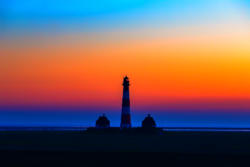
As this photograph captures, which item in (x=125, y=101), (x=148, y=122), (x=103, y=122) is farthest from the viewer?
(x=103, y=122)

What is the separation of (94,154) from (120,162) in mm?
2974

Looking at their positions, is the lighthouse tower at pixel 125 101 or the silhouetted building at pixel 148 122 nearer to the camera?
Result: the lighthouse tower at pixel 125 101

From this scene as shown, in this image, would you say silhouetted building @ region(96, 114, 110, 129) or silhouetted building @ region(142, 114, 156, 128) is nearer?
silhouetted building @ region(142, 114, 156, 128)

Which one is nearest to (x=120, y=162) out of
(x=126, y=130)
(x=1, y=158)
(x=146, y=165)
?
(x=146, y=165)

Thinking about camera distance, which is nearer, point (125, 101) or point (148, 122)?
point (125, 101)

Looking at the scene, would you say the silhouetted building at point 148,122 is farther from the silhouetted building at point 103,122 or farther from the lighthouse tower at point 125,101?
the silhouetted building at point 103,122

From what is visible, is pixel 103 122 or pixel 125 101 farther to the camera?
pixel 103 122

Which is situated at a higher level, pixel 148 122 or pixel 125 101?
pixel 125 101

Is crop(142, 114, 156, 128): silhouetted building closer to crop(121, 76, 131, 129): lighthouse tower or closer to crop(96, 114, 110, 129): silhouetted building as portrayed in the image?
crop(121, 76, 131, 129): lighthouse tower

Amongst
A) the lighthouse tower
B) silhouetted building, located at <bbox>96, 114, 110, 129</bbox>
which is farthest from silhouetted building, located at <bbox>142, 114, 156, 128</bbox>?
silhouetted building, located at <bbox>96, 114, 110, 129</bbox>

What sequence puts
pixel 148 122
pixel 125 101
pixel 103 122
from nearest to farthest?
pixel 125 101 < pixel 148 122 < pixel 103 122

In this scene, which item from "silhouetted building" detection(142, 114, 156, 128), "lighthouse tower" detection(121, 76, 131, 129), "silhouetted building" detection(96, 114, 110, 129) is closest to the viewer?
"lighthouse tower" detection(121, 76, 131, 129)

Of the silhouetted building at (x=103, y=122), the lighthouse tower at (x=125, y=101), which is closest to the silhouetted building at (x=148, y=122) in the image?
the lighthouse tower at (x=125, y=101)

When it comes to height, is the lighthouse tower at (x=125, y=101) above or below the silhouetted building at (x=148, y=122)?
above
